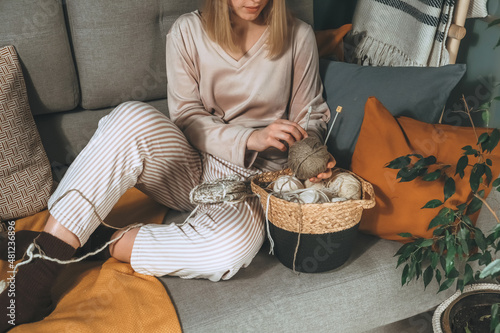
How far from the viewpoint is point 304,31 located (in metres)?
1.37

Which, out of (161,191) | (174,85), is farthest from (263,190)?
(174,85)

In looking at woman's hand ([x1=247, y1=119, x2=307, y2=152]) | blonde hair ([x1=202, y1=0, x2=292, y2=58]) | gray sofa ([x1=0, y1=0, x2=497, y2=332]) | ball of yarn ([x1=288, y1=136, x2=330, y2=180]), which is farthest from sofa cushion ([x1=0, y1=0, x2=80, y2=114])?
ball of yarn ([x1=288, y1=136, x2=330, y2=180])

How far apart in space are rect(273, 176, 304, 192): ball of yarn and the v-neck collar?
38cm

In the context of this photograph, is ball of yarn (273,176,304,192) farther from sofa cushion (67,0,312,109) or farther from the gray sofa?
sofa cushion (67,0,312,109)

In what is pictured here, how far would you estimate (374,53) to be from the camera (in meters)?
1.62

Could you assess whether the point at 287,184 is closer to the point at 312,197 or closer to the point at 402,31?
the point at 312,197

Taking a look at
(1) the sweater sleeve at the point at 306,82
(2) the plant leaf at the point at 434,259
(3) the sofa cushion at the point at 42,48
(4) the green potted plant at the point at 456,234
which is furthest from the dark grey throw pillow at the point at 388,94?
(3) the sofa cushion at the point at 42,48

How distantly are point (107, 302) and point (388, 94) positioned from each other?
0.88m

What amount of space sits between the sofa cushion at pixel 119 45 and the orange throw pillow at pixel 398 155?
2.14 ft

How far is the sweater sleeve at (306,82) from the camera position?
1.36 m

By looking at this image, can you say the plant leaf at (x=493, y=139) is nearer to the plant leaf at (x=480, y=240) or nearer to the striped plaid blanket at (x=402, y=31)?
the plant leaf at (x=480, y=240)

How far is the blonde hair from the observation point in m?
1.27

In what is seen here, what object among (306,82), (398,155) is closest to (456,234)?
(398,155)

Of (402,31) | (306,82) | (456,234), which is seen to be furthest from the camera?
(402,31)
